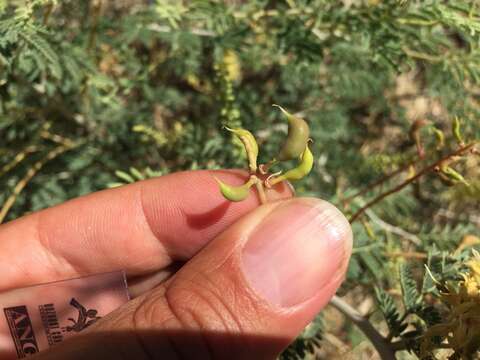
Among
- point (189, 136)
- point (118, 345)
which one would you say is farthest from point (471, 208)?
point (118, 345)

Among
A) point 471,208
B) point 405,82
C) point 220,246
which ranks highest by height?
point 220,246

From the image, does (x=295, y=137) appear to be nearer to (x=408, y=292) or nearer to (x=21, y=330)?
(x=408, y=292)

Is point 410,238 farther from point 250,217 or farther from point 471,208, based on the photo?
point 250,217

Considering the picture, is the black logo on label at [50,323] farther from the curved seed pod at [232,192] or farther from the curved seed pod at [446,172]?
the curved seed pod at [446,172]

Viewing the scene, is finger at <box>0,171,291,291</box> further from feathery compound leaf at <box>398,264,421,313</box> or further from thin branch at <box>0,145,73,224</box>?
feathery compound leaf at <box>398,264,421,313</box>

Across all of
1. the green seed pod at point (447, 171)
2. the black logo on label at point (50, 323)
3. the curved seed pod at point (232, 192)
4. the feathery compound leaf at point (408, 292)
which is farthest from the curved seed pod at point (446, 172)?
the black logo on label at point (50, 323)
